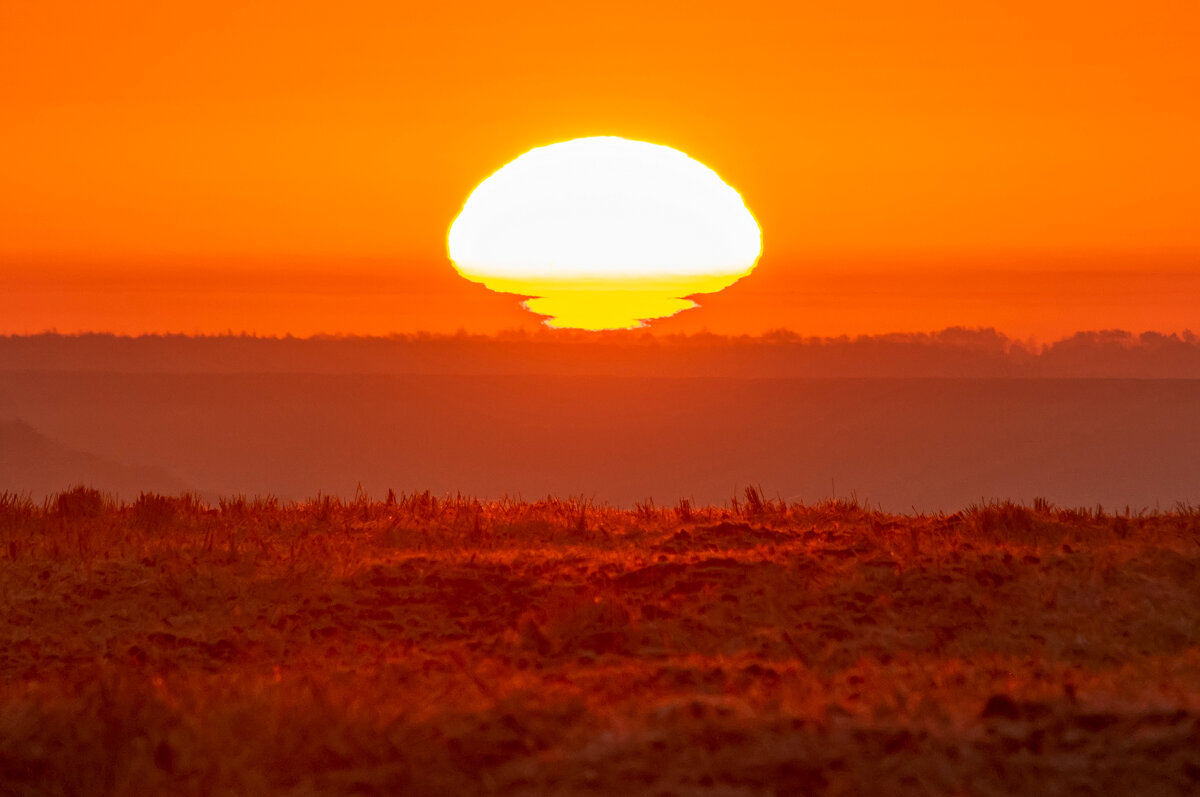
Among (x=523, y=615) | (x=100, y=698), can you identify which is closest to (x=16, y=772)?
(x=100, y=698)

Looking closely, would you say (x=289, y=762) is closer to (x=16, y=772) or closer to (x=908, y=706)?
(x=16, y=772)

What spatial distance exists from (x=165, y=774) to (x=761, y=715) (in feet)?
10.7

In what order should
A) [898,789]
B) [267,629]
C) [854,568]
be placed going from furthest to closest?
[854,568]
[267,629]
[898,789]

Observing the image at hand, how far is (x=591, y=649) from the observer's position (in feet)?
34.8

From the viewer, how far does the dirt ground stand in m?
7.16

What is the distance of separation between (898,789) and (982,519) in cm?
1001

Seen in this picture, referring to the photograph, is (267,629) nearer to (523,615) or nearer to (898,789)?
(523,615)

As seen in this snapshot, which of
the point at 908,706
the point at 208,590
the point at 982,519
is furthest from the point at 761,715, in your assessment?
the point at 982,519

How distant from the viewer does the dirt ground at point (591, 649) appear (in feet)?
A: 23.5

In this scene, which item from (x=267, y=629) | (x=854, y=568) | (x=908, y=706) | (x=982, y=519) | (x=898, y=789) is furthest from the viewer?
(x=982, y=519)

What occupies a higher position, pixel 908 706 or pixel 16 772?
pixel 908 706

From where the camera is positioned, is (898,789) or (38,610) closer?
(898,789)

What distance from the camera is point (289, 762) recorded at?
730cm

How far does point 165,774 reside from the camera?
23.7 ft
